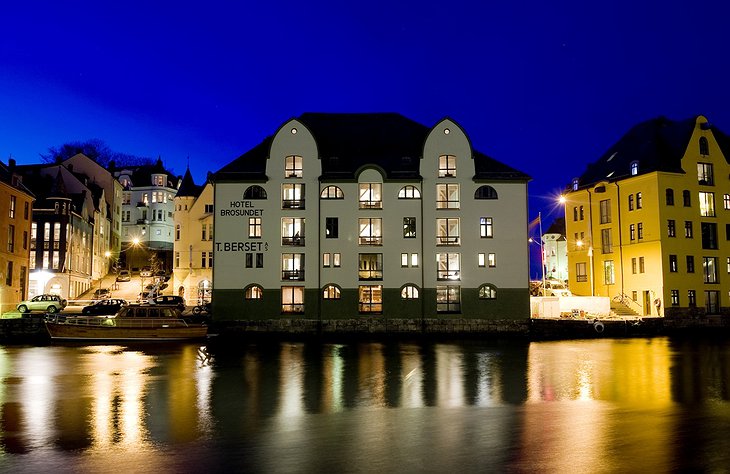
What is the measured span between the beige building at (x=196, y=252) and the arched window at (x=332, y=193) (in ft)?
92.1

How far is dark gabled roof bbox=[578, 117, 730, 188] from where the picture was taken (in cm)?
6166

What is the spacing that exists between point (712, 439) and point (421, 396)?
8828 millimetres

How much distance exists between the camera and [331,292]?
51781 millimetres

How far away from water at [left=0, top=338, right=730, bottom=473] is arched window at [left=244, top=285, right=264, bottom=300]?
61.9ft

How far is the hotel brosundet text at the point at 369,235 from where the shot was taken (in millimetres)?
51594

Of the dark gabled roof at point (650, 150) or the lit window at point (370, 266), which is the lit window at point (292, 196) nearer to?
the lit window at point (370, 266)

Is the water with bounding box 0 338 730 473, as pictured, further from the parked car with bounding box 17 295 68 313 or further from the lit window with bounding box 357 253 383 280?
the parked car with bounding box 17 295 68 313

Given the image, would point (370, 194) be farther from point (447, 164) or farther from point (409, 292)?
point (409, 292)

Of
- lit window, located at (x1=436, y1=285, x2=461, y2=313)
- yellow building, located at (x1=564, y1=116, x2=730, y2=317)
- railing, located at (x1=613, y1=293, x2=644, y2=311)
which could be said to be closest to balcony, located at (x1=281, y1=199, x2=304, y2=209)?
lit window, located at (x1=436, y1=285, x2=461, y2=313)

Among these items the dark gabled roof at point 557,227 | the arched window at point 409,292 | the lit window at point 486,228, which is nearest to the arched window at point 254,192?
the arched window at point 409,292

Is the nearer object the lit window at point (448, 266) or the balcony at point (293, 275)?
the balcony at point (293, 275)

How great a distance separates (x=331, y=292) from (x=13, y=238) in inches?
1271

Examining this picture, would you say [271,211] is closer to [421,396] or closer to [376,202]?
[376,202]

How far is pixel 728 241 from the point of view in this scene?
61906 mm
